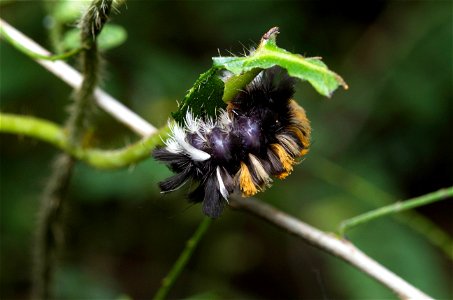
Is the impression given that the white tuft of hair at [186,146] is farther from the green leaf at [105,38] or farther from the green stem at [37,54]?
the green leaf at [105,38]

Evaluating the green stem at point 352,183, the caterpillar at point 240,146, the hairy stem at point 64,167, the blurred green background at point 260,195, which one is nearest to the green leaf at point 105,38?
the hairy stem at point 64,167

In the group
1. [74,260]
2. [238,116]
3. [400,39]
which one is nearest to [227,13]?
[400,39]

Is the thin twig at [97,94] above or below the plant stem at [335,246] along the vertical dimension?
above

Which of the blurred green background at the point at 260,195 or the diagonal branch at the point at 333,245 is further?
the blurred green background at the point at 260,195

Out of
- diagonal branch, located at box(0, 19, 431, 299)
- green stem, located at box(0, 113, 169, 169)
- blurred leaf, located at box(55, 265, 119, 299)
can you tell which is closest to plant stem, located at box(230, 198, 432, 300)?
diagonal branch, located at box(0, 19, 431, 299)

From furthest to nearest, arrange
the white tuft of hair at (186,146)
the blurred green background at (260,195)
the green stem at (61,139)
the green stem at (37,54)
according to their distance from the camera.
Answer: the blurred green background at (260,195)
the green stem at (61,139)
the green stem at (37,54)
the white tuft of hair at (186,146)

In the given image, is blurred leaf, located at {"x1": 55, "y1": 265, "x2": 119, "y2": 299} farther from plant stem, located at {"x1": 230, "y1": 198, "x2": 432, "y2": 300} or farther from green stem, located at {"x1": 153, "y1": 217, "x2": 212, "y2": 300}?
plant stem, located at {"x1": 230, "y1": 198, "x2": 432, "y2": 300}

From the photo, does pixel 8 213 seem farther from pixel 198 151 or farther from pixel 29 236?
pixel 198 151
